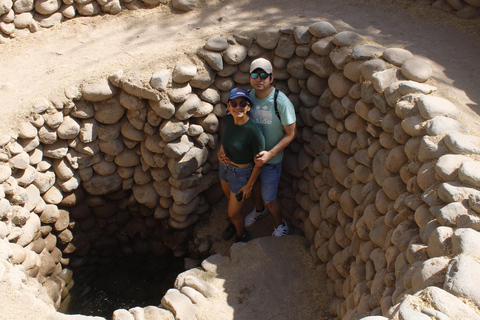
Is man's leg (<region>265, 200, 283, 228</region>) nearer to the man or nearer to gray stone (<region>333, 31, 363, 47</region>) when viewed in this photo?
the man

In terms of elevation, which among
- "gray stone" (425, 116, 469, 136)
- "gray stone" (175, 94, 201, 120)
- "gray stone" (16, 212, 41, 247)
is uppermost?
"gray stone" (425, 116, 469, 136)

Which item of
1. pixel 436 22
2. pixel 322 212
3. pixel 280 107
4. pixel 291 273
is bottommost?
pixel 291 273

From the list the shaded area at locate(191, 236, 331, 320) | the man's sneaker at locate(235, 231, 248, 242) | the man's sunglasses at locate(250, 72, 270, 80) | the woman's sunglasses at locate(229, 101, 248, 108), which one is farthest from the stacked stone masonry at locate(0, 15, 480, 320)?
the woman's sunglasses at locate(229, 101, 248, 108)

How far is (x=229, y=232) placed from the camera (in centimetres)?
499

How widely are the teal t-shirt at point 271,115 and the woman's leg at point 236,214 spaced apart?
0.61 m

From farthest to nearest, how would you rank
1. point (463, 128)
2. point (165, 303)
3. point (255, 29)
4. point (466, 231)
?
1. point (255, 29)
2. point (165, 303)
3. point (463, 128)
4. point (466, 231)

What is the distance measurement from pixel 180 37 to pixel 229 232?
6.18 ft

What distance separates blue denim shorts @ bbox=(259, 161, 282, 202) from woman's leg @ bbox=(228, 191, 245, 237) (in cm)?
24

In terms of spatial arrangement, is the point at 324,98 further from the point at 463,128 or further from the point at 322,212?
the point at 463,128

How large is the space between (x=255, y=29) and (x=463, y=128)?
219 centimetres

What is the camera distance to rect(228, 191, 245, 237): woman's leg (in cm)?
447

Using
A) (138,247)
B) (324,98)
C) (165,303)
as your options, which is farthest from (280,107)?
(138,247)

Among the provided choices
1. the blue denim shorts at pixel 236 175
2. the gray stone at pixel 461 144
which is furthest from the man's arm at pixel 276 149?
the gray stone at pixel 461 144

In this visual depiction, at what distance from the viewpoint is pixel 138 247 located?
5535 millimetres
